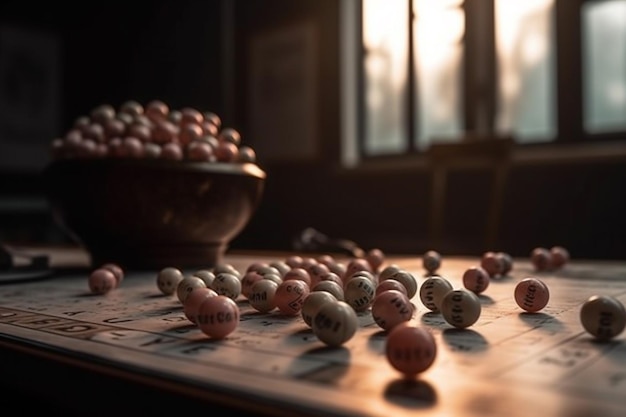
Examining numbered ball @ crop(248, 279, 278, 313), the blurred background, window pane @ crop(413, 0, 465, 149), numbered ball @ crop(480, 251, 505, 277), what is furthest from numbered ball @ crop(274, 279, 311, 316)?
window pane @ crop(413, 0, 465, 149)

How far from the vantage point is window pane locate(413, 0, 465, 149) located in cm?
348

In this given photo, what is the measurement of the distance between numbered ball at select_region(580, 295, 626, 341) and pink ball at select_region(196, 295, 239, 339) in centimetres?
25

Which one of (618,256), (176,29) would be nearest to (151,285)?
(618,256)

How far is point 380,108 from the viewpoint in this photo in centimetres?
382

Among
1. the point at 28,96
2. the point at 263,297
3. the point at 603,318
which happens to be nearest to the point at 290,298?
the point at 263,297

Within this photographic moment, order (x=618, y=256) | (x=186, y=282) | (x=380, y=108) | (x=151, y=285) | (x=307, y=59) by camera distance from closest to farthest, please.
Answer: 1. (x=186, y=282)
2. (x=151, y=285)
3. (x=618, y=256)
4. (x=380, y=108)
5. (x=307, y=59)

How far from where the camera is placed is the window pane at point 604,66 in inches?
119

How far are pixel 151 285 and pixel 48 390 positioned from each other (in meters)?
0.40

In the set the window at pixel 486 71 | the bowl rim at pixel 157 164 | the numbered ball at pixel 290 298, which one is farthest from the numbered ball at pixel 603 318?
the window at pixel 486 71

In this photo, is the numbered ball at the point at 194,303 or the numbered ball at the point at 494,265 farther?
the numbered ball at the point at 494,265

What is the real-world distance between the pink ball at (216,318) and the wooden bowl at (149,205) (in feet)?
1.69

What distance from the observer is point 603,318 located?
445mm

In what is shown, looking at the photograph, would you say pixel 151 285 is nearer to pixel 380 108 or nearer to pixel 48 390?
pixel 48 390

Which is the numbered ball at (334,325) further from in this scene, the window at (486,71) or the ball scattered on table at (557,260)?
the window at (486,71)
